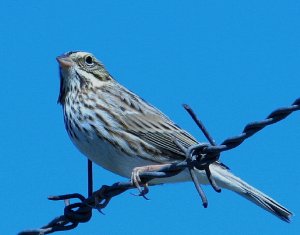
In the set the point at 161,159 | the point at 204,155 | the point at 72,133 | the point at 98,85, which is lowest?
the point at 204,155

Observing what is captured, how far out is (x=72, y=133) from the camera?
8.77m

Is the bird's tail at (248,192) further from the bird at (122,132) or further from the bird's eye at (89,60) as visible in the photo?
the bird's eye at (89,60)

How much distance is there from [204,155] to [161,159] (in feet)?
10.2

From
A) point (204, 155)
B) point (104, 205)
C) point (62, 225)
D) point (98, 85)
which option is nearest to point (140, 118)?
point (98, 85)

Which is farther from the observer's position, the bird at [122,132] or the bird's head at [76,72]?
the bird's head at [76,72]

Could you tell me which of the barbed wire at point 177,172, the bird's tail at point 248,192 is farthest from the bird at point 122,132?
the barbed wire at point 177,172

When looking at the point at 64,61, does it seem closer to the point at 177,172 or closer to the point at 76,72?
the point at 76,72

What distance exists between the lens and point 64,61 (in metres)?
9.56

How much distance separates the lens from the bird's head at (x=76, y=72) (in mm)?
9539

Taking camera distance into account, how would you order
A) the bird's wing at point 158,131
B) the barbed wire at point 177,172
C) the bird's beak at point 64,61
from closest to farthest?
the barbed wire at point 177,172, the bird's wing at point 158,131, the bird's beak at point 64,61

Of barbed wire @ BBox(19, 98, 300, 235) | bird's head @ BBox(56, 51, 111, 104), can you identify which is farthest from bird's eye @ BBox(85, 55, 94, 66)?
barbed wire @ BBox(19, 98, 300, 235)

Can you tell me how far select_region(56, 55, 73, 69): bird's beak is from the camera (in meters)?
9.52

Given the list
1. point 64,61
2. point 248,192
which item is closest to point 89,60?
point 64,61

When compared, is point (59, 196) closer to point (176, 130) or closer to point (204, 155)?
point (204, 155)
